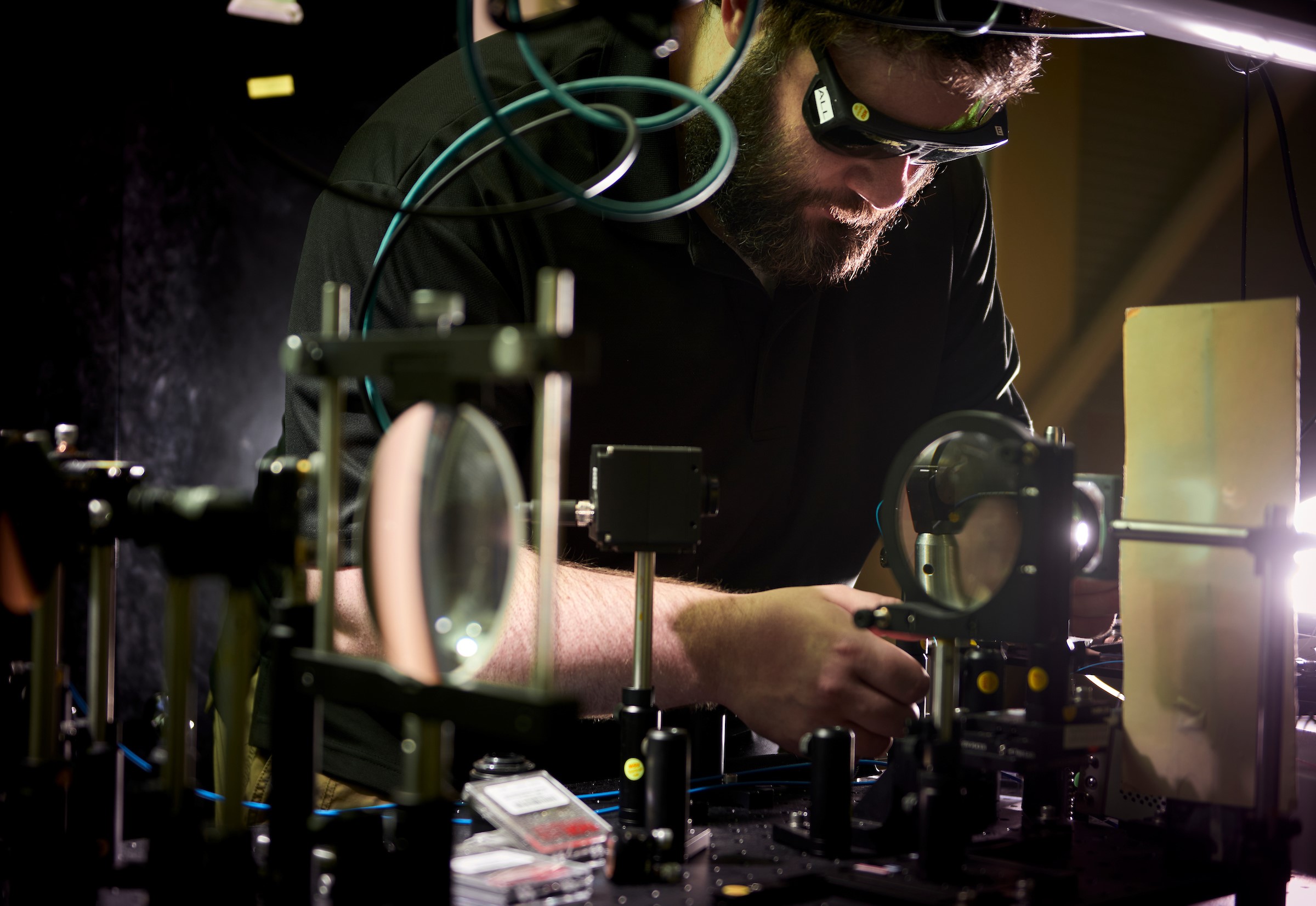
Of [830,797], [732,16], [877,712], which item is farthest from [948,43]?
[830,797]

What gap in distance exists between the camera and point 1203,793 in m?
0.96

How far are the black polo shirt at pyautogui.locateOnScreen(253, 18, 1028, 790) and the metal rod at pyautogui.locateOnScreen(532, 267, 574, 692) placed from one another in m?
0.72

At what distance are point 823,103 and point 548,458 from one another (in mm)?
877

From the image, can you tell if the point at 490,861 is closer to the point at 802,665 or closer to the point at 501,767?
the point at 501,767

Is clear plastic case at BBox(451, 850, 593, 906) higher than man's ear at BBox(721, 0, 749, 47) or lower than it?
lower

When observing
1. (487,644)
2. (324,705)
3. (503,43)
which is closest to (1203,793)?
(487,644)

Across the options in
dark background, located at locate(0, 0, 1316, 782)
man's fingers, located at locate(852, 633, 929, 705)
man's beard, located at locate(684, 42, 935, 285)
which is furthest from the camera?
dark background, located at locate(0, 0, 1316, 782)

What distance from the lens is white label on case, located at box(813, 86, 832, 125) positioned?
1270mm

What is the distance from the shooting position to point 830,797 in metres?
0.92

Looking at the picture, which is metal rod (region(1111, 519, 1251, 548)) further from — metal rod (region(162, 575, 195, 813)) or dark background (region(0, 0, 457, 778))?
dark background (region(0, 0, 457, 778))

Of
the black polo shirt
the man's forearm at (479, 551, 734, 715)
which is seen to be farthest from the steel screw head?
the man's forearm at (479, 551, 734, 715)

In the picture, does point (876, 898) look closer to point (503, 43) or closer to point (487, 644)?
point (487, 644)

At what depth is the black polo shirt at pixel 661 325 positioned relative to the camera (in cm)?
148

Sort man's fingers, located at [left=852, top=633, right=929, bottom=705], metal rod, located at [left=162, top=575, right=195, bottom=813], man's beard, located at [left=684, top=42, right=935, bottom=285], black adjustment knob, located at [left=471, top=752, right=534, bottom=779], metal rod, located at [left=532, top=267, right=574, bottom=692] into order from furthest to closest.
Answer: man's beard, located at [left=684, top=42, right=935, bottom=285] < man's fingers, located at [left=852, top=633, right=929, bottom=705] < black adjustment knob, located at [left=471, top=752, right=534, bottom=779] < metal rod, located at [left=162, top=575, right=195, bottom=813] < metal rod, located at [left=532, top=267, right=574, bottom=692]
